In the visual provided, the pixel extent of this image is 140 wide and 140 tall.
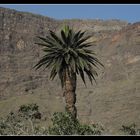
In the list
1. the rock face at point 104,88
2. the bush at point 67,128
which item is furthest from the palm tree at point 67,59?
the rock face at point 104,88

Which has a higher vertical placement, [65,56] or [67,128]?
[65,56]

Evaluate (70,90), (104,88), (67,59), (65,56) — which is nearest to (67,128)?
(70,90)

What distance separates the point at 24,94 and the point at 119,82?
3519 cm

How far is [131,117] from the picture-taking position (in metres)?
135

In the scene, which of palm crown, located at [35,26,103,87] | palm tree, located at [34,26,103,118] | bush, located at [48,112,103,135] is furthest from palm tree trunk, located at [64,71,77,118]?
bush, located at [48,112,103,135]

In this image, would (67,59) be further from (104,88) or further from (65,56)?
(104,88)

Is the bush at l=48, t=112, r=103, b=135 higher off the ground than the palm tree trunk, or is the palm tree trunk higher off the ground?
the palm tree trunk

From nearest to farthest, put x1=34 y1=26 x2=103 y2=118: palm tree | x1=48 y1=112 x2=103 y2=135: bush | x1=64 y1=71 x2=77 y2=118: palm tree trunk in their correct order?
x1=48 y1=112 x2=103 y2=135: bush → x1=64 y1=71 x2=77 y2=118: palm tree trunk → x1=34 y1=26 x2=103 y2=118: palm tree

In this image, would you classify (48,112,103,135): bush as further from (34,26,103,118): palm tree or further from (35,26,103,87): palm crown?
(35,26,103,87): palm crown

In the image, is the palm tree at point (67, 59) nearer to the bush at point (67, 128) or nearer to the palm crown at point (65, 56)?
the palm crown at point (65, 56)

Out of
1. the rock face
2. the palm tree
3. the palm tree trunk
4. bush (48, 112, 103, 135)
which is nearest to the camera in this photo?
bush (48, 112, 103, 135)

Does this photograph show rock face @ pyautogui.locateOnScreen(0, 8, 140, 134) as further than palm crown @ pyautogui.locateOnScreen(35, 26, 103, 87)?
Yes
